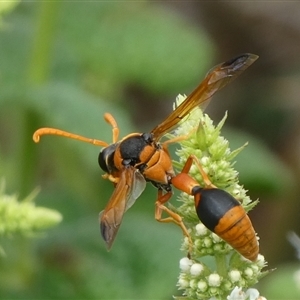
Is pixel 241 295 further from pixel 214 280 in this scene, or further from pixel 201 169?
pixel 201 169

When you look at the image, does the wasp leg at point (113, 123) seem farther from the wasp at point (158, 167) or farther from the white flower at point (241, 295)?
the white flower at point (241, 295)

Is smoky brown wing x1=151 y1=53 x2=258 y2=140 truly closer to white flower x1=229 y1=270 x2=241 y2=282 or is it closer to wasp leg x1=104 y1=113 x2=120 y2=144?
wasp leg x1=104 y1=113 x2=120 y2=144

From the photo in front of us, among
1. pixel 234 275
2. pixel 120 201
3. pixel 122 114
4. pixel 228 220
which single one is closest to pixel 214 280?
pixel 234 275

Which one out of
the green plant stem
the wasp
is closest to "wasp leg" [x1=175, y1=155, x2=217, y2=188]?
the wasp

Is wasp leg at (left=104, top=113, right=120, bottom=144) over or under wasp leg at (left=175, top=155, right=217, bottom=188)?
over

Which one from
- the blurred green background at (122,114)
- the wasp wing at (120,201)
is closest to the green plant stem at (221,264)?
the wasp wing at (120,201)

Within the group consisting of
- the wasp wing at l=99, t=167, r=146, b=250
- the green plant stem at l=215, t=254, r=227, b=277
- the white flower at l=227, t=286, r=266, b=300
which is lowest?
the white flower at l=227, t=286, r=266, b=300
